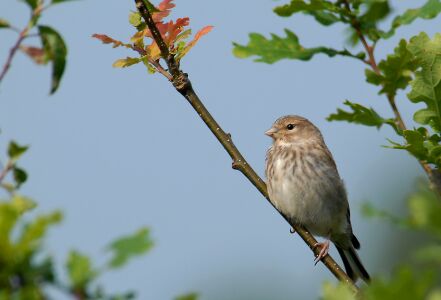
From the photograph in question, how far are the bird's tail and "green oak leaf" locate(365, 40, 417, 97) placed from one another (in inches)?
205

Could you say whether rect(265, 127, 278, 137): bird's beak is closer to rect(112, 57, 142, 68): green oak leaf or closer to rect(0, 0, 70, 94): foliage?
rect(112, 57, 142, 68): green oak leaf

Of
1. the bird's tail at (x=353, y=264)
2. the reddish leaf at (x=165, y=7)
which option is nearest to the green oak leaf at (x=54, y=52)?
the reddish leaf at (x=165, y=7)

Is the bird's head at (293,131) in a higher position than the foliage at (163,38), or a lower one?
higher

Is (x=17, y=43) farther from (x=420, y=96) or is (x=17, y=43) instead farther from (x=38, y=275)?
(x=420, y=96)

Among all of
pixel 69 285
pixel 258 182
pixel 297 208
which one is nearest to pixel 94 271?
pixel 69 285

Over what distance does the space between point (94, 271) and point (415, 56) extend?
218 centimetres

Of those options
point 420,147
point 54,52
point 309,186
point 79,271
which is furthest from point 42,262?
point 309,186

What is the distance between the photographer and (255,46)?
3193 millimetres

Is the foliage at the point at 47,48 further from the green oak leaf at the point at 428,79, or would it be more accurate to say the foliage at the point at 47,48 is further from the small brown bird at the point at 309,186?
the small brown bird at the point at 309,186

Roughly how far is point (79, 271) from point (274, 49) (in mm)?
2032

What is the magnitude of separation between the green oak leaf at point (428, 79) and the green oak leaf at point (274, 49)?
0.26 m

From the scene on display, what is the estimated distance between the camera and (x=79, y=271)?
52.6 inches

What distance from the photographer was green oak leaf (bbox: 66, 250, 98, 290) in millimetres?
1310

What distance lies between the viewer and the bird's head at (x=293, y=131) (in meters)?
8.41
